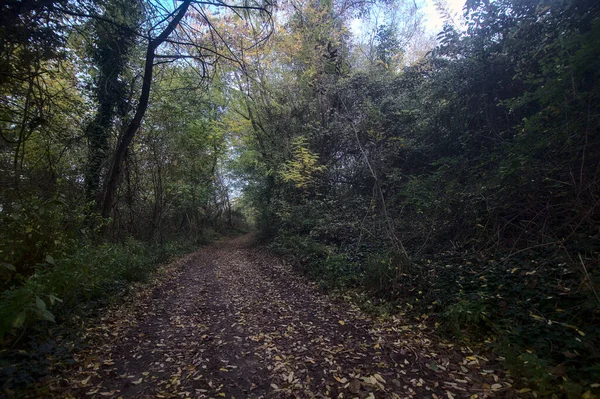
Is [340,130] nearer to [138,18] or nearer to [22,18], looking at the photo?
[138,18]

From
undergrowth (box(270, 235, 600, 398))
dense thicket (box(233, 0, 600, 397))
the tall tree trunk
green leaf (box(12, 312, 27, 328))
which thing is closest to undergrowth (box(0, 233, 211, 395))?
green leaf (box(12, 312, 27, 328))

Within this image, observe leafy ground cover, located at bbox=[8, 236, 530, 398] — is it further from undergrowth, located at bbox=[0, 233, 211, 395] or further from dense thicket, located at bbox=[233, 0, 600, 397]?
dense thicket, located at bbox=[233, 0, 600, 397]

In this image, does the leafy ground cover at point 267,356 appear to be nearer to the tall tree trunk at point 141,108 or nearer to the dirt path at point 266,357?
the dirt path at point 266,357

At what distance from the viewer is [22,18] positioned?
3.80m

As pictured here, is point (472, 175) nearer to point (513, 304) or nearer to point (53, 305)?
point (513, 304)

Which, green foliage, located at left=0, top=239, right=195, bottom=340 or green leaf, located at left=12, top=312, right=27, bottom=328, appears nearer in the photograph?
green leaf, located at left=12, top=312, right=27, bottom=328

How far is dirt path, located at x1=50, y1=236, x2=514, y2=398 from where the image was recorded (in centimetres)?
302

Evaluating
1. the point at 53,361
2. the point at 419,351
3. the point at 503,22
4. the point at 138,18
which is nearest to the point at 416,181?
the point at 503,22

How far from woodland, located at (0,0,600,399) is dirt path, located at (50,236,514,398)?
0.85 ft

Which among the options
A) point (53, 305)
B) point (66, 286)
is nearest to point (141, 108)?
point (66, 286)

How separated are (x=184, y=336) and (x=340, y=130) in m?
9.57

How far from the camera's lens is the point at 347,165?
12.3 m

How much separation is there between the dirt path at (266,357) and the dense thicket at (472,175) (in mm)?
737

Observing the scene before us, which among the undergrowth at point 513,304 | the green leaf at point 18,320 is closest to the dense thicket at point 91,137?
the green leaf at point 18,320
